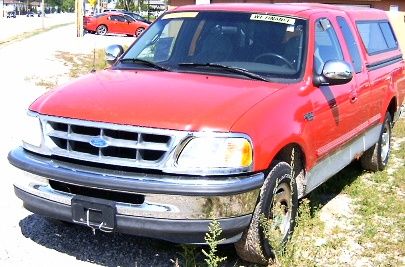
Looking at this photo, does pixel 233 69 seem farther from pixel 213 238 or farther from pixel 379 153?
pixel 379 153

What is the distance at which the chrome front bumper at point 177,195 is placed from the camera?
141 inches

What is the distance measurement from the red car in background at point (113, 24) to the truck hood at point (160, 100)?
117ft

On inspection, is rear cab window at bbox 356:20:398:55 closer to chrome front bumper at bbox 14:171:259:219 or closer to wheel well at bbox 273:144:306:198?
wheel well at bbox 273:144:306:198

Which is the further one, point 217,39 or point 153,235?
point 217,39

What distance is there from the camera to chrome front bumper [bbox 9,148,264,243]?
3588 millimetres

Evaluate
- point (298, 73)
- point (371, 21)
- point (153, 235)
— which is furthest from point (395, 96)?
point (153, 235)

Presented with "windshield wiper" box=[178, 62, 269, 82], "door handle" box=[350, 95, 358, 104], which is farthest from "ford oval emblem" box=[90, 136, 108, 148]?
"door handle" box=[350, 95, 358, 104]

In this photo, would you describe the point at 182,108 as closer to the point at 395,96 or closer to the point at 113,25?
the point at 395,96

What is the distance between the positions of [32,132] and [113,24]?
36.6 m

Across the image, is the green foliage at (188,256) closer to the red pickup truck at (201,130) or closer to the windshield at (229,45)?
the red pickup truck at (201,130)

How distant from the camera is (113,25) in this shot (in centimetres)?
3972

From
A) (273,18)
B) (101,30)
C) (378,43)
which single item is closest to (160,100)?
(273,18)

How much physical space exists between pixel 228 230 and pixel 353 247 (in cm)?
150

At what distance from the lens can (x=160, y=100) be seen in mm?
3984
